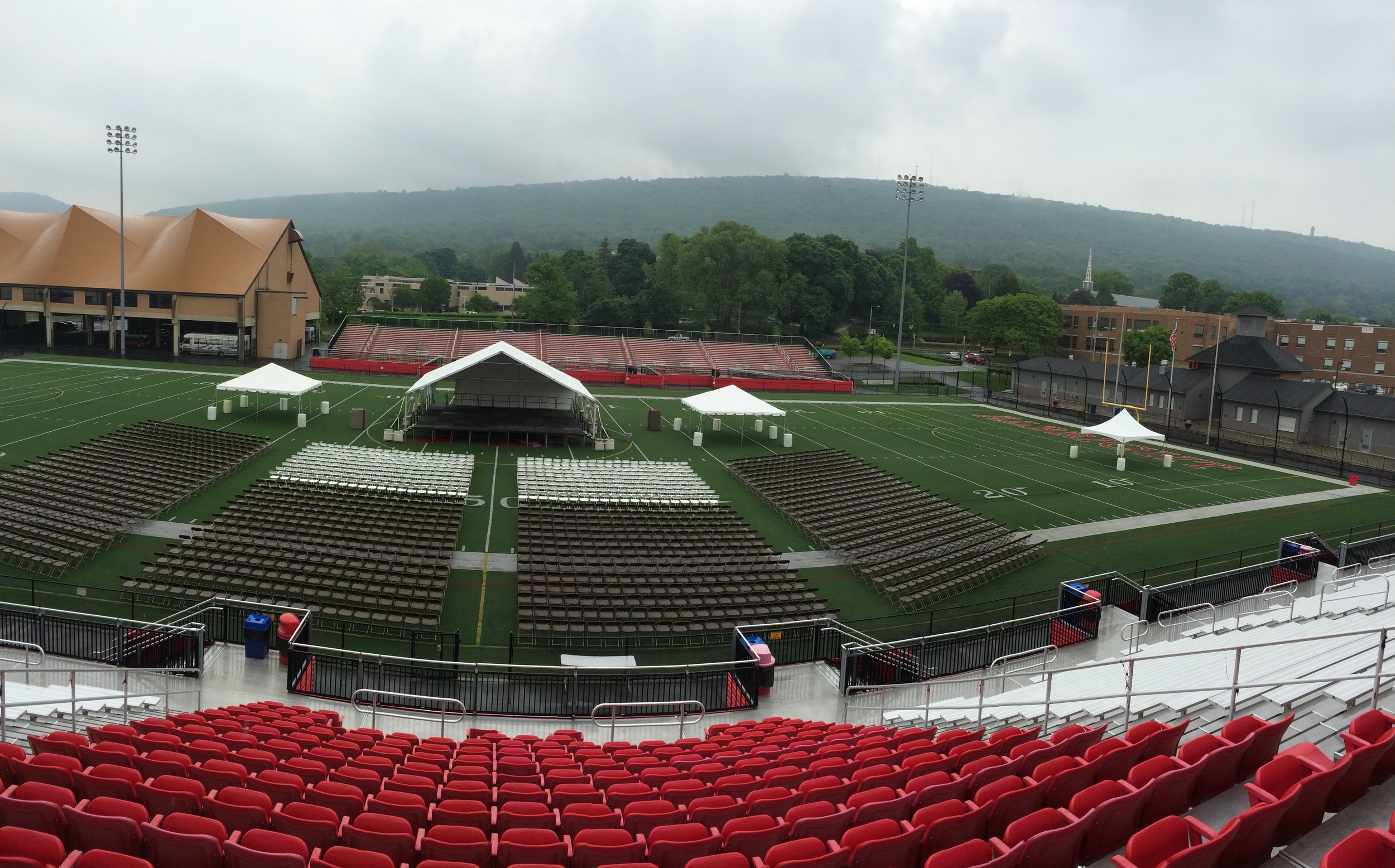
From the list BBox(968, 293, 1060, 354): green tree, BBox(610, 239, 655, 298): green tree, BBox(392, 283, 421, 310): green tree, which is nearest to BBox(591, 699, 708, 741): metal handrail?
BBox(968, 293, 1060, 354): green tree

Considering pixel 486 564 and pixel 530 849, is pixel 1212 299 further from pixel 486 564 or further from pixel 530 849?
pixel 530 849

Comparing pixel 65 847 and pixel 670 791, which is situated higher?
pixel 65 847

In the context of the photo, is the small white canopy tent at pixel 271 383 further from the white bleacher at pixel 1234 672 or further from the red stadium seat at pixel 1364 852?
the red stadium seat at pixel 1364 852

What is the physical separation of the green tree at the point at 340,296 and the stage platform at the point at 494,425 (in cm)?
7324

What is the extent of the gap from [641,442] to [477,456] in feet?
29.3

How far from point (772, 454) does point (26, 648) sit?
32744mm

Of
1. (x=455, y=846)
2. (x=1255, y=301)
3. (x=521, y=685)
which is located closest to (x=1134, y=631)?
(x=521, y=685)

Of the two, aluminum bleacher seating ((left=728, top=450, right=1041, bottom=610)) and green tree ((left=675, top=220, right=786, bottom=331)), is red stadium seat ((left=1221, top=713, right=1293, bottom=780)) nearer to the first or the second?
aluminum bleacher seating ((left=728, top=450, right=1041, bottom=610))

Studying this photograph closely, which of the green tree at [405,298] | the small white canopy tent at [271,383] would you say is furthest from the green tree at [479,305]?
the small white canopy tent at [271,383]

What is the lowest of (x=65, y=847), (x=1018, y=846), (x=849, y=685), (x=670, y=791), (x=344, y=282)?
(x=849, y=685)

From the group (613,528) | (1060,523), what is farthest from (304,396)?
(1060,523)

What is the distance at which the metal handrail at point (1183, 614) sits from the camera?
18797 mm

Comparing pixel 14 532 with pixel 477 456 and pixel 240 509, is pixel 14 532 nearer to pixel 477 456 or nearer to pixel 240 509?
pixel 240 509

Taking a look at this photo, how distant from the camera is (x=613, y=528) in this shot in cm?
2859
